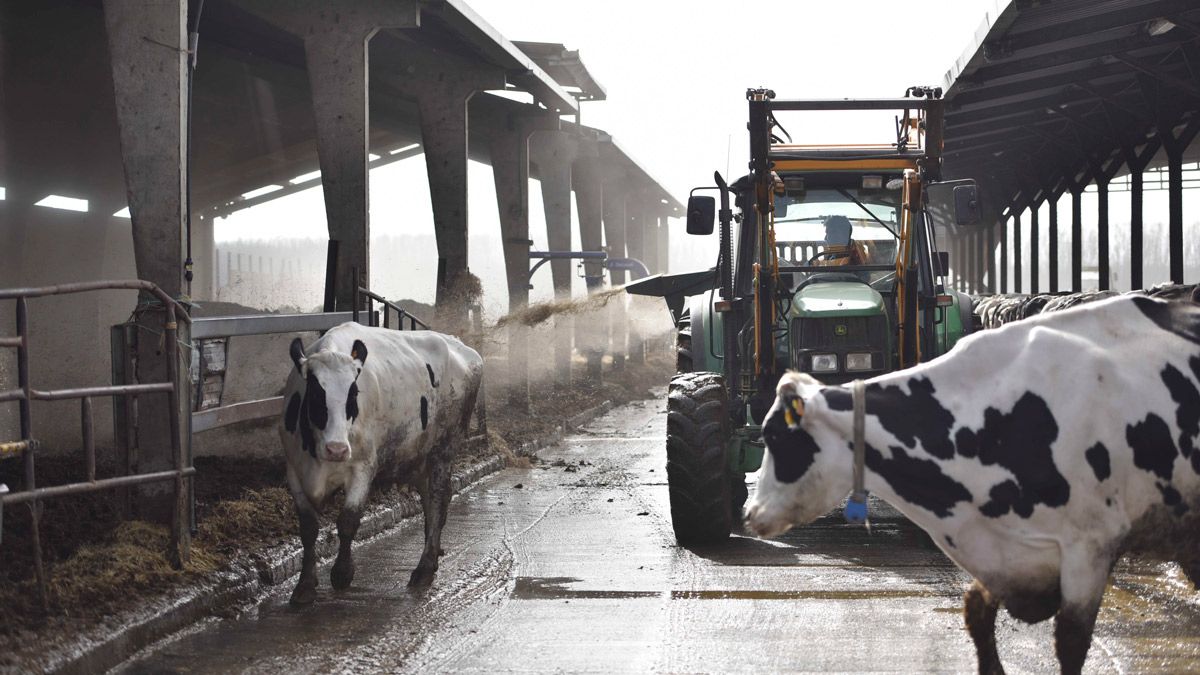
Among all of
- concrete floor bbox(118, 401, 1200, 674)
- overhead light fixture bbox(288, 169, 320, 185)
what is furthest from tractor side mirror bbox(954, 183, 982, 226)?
overhead light fixture bbox(288, 169, 320, 185)

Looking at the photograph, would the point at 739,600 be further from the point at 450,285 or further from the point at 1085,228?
the point at 1085,228

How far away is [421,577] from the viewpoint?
29.2 feet

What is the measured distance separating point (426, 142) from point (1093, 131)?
11540 millimetres

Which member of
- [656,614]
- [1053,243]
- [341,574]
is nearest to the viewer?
[656,614]

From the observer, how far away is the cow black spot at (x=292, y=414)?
8906 mm

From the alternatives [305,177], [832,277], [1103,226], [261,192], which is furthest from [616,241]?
[832,277]

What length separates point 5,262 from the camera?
29.5m

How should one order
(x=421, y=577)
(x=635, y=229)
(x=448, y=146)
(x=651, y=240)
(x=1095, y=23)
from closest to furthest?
1. (x=421, y=577)
2. (x=1095, y=23)
3. (x=448, y=146)
4. (x=635, y=229)
5. (x=651, y=240)

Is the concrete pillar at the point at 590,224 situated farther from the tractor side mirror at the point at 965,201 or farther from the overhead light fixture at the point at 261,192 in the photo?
the tractor side mirror at the point at 965,201

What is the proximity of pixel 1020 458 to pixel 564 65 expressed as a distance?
26.5 m

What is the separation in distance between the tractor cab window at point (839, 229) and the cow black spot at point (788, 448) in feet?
18.8

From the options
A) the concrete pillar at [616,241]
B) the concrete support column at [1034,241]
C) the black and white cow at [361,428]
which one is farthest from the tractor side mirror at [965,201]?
the concrete pillar at [616,241]

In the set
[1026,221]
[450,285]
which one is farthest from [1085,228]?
[450,285]

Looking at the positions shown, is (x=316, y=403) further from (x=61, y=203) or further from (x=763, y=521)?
(x=61, y=203)
